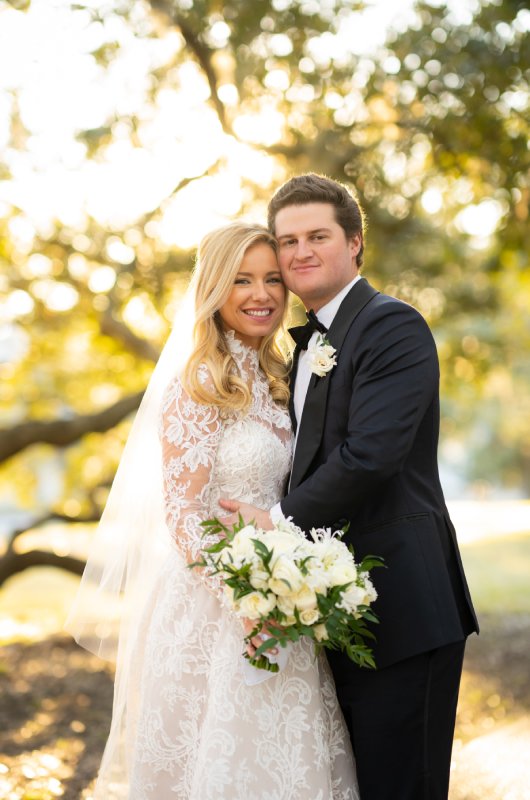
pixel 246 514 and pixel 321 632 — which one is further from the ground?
pixel 246 514

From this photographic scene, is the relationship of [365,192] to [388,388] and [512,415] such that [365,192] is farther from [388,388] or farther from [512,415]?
[512,415]

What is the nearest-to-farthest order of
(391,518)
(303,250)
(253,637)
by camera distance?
(253,637)
(391,518)
(303,250)

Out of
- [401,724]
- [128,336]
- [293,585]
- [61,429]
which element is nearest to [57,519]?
[61,429]

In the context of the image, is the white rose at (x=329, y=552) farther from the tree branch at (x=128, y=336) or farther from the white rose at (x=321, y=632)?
the tree branch at (x=128, y=336)

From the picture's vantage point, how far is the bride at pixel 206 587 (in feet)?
9.82

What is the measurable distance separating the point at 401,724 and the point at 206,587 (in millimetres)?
863

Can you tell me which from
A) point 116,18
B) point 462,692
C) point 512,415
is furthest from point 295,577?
point 512,415

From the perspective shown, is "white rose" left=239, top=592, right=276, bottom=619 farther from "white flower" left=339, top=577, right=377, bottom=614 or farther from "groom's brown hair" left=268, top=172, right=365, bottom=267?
"groom's brown hair" left=268, top=172, right=365, bottom=267

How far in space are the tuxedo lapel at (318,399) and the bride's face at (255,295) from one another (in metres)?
0.33

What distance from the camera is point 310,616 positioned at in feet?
8.29

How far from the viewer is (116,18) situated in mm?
7305

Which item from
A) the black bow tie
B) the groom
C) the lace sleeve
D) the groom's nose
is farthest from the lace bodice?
the groom's nose

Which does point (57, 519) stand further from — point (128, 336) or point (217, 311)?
point (217, 311)

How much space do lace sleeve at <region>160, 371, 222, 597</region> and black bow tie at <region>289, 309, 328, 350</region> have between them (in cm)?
51
